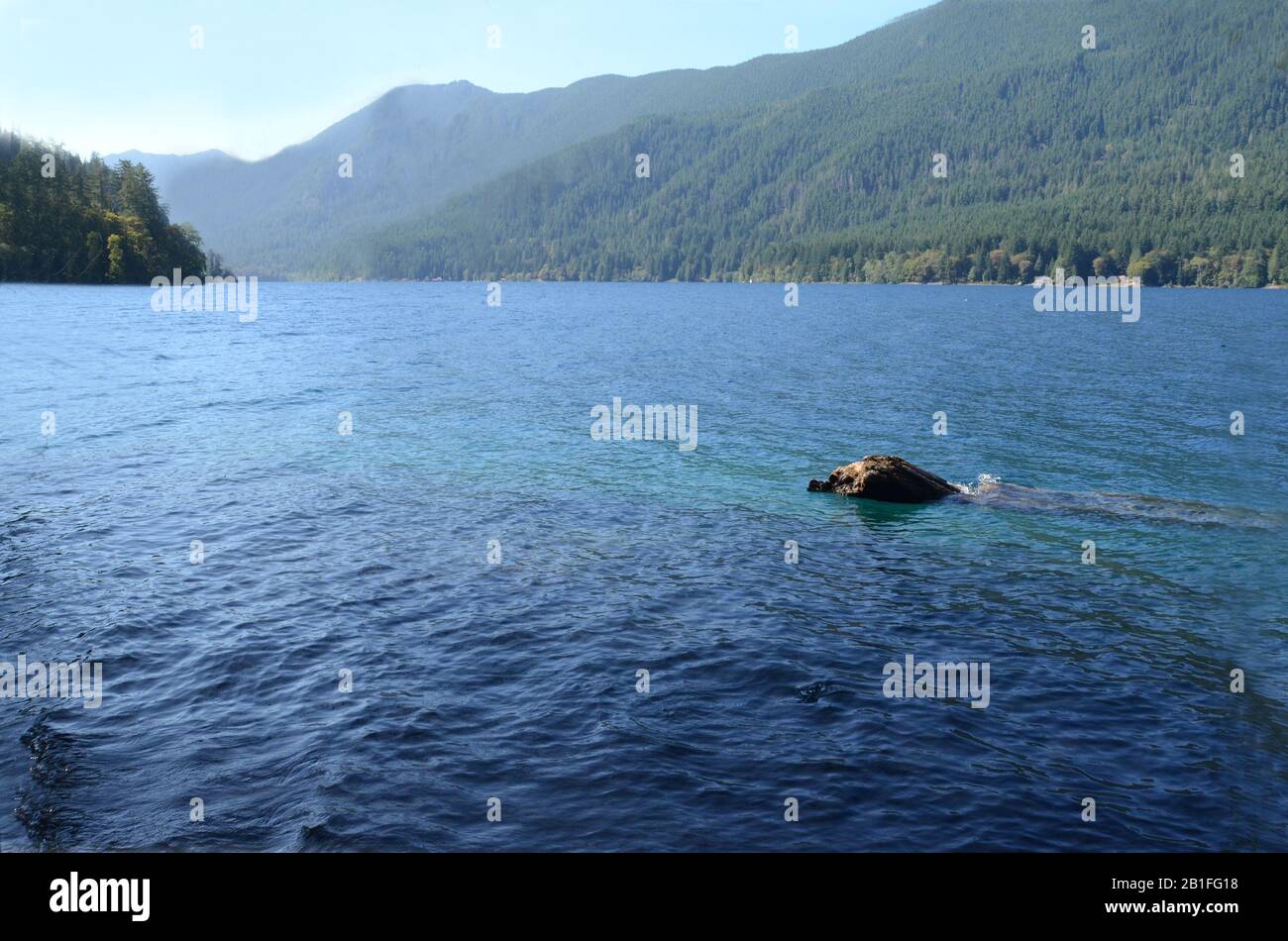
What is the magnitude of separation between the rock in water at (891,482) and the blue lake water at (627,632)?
49.5 inches

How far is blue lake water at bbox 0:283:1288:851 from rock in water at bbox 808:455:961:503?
1256mm

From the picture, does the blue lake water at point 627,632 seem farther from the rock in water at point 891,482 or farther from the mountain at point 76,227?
the mountain at point 76,227

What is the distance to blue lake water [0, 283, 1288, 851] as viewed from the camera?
558 inches

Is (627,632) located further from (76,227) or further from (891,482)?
(76,227)

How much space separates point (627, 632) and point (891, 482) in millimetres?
15591

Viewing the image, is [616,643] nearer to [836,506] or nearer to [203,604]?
[203,604]

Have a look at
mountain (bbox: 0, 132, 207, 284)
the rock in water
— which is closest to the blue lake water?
the rock in water

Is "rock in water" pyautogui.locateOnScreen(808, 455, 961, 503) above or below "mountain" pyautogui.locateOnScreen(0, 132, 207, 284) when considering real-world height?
below

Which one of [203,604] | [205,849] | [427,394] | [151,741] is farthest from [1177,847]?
[427,394]

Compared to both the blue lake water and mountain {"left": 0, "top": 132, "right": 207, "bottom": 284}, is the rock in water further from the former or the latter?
mountain {"left": 0, "top": 132, "right": 207, "bottom": 284}

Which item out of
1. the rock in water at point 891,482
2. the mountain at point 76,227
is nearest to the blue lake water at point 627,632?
the rock in water at point 891,482

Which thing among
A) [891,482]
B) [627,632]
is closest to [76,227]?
[891,482]

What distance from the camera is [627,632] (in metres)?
21.5
